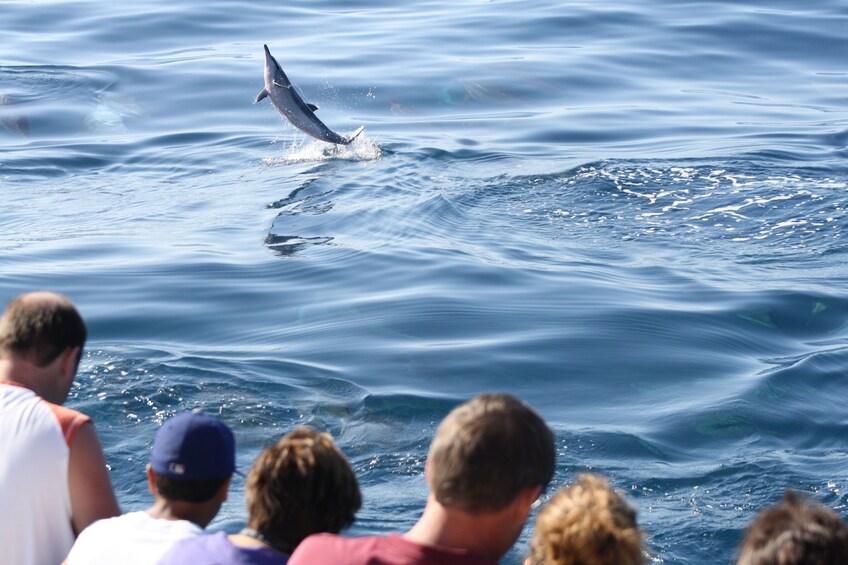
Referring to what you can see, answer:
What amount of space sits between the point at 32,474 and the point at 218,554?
833 mm

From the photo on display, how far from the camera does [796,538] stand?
2824 millimetres

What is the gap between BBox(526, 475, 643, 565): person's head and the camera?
9.69 ft

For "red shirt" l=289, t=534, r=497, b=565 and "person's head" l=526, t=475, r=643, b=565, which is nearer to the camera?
"person's head" l=526, t=475, r=643, b=565

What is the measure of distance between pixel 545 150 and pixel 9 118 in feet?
25.6

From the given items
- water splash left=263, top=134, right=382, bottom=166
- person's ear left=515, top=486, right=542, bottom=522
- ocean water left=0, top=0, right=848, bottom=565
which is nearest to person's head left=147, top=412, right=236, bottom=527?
person's ear left=515, top=486, right=542, bottom=522

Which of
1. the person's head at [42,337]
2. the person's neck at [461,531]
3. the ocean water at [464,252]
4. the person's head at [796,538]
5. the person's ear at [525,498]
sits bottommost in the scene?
the ocean water at [464,252]

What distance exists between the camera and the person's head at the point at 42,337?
4.20 meters

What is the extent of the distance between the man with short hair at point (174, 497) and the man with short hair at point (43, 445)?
331 mm

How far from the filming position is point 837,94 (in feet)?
58.6

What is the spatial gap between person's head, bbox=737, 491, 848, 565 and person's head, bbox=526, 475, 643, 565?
0.97ft

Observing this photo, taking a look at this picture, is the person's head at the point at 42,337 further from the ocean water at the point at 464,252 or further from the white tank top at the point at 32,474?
the ocean water at the point at 464,252

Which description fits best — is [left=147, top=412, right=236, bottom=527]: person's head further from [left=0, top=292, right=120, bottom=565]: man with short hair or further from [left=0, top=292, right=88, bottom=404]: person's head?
[left=0, top=292, right=88, bottom=404]: person's head

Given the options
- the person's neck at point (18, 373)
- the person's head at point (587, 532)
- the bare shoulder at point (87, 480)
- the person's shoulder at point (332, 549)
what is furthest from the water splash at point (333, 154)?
the person's head at point (587, 532)

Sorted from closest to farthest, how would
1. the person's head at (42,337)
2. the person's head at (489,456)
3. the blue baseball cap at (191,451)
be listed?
the person's head at (489,456)
the blue baseball cap at (191,451)
the person's head at (42,337)
